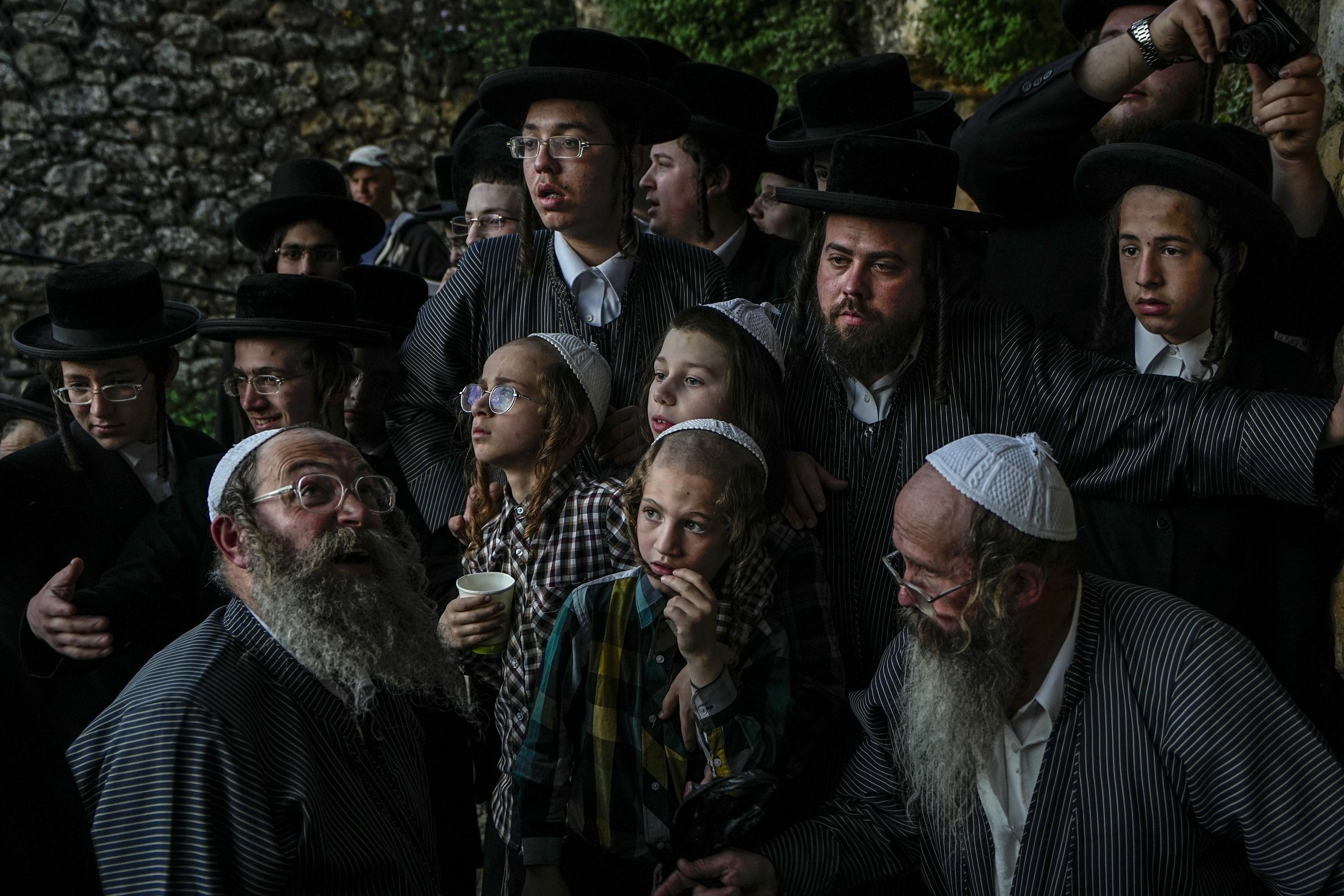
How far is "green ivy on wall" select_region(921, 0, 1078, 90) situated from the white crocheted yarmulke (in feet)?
17.6

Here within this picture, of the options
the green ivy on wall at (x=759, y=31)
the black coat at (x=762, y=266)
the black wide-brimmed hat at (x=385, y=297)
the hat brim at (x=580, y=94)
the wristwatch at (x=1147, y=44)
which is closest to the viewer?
the wristwatch at (x=1147, y=44)

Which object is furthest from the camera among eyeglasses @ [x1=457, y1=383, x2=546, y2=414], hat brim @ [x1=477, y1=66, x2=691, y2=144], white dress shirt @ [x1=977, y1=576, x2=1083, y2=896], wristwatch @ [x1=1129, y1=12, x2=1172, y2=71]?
hat brim @ [x1=477, y1=66, x2=691, y2=144]

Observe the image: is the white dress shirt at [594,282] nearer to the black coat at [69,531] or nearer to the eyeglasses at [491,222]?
the eyeglasses at [491,222]

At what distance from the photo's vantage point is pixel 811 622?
316 cm

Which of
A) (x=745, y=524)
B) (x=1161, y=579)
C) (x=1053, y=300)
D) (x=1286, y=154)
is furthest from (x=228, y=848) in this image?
(x=1286, y=154)

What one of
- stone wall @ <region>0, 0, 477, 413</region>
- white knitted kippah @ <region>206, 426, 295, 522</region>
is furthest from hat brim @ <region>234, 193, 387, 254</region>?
stone wall @ <region>0, 0, 477, 413</region>

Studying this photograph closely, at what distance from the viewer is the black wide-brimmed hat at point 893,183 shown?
10.9ft

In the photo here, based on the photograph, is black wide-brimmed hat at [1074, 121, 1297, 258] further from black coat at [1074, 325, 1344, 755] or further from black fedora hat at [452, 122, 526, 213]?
black fedora hat at [452, 122, 526, 213]

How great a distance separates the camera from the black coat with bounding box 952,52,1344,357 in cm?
345

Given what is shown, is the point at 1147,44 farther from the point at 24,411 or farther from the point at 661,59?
the point at 24,411

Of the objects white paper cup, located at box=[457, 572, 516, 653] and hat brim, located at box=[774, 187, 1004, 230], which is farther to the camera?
hat brim, located at box=[774, 187, 1004, 230]

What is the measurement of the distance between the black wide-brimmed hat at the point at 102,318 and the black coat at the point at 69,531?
0.30 m

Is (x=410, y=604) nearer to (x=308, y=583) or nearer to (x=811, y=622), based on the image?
(x=308, y=583)

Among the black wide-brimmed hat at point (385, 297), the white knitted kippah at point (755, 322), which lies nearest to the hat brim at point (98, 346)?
the black wide-brimmed hat at point (385, 297)
